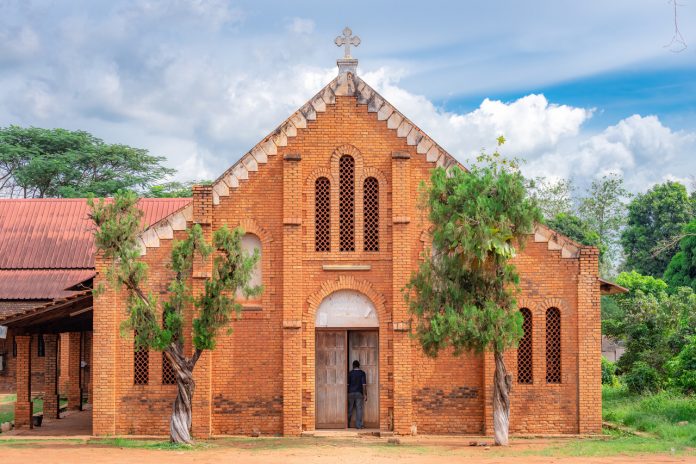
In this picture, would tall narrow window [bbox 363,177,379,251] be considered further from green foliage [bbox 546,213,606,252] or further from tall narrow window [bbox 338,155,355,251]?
green foliage [bbox 546,213,606,252]

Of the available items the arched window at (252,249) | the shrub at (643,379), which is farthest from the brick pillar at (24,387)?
the shrub at (643,379)

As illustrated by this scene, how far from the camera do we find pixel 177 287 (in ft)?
64.4

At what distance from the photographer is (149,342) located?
64.0 ft

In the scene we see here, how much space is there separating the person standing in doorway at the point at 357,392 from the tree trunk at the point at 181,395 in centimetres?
392

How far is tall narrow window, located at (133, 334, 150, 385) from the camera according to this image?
72.1ft

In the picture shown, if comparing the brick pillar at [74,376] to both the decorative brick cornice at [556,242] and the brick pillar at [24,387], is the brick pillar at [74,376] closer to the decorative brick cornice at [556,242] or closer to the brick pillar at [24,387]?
the brick pillar at [24,387]

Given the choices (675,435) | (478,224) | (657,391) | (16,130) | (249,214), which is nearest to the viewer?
(478,224)

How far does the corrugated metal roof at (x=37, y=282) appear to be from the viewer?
33.2 metres

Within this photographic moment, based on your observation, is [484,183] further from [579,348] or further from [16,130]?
[16,130]

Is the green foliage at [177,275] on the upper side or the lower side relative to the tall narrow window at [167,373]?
upper

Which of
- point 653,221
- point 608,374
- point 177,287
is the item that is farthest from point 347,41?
point 653,221

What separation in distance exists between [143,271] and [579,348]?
9.87 meters

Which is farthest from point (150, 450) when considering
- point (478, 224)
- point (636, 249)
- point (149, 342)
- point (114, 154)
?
point (636, 249)

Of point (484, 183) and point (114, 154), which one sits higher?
point (114, 154)
